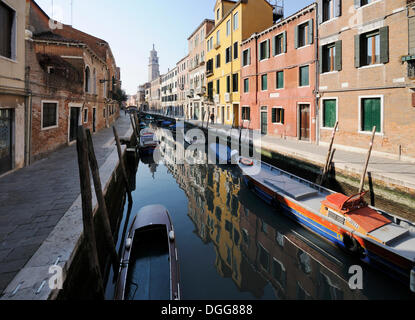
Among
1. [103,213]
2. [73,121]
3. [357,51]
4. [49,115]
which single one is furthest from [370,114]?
[73,121]

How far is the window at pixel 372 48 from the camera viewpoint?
1021 centimetres

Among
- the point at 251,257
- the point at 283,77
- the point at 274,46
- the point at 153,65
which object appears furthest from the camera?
the point at 153,65

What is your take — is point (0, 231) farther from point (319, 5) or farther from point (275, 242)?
point (319, 5)

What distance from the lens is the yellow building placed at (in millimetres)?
21688

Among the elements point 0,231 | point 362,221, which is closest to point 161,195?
point 0,231

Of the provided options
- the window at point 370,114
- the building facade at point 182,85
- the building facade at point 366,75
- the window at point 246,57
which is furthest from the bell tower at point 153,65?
the window at point 370,114

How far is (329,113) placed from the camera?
44.1 feet

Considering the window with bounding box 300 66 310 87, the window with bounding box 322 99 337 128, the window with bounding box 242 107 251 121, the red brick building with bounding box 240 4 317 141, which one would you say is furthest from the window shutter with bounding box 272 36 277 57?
the window with bounding box 322 99 337 128

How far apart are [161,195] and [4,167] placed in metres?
5.20

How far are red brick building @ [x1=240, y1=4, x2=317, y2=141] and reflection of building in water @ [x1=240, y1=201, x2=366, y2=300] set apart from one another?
9574 mm

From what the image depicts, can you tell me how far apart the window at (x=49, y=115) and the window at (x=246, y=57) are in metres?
15.0

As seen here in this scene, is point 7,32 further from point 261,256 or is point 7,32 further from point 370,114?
point 370,114

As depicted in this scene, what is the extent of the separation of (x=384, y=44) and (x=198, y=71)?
91.7 feet

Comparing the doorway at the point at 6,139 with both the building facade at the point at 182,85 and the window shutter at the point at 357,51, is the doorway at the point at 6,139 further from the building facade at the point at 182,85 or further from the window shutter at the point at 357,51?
the building facade at the point at 182,85
